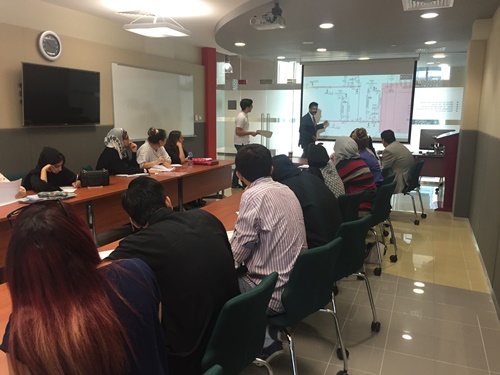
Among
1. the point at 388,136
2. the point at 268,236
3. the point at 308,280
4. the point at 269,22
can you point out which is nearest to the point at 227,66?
the point at 388,136

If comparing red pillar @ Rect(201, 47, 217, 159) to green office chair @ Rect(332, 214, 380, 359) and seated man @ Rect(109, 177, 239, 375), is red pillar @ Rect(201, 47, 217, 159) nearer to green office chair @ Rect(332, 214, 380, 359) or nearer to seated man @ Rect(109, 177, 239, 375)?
green office chair @ Rect(332, 214, 380, 359)

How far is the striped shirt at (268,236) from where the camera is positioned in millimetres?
2057

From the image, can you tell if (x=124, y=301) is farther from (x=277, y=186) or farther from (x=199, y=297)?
(x=277, y=186)

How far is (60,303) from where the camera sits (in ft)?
2.91

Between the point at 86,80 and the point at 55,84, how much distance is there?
53cm

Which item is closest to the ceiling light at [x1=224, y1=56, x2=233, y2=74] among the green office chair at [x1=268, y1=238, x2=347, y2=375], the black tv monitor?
the black tv monitor

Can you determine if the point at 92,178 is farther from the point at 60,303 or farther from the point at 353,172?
the point at 60,303

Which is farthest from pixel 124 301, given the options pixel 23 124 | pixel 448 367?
pixel 23 124

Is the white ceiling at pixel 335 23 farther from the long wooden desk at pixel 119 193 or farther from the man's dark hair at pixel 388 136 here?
the long wooden desk at pixel 119 193

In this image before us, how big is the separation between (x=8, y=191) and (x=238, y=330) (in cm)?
255

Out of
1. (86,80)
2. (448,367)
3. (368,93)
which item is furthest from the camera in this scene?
(368,93)

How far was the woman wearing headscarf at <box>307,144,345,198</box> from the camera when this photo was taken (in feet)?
11.7

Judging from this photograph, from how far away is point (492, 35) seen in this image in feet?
15.3

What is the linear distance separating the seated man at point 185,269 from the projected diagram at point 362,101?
740 centimetres
